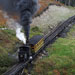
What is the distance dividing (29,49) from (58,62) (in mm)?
4649

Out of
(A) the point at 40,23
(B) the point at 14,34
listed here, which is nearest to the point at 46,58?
(B) the point at 14,34

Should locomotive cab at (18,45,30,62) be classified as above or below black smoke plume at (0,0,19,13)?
below

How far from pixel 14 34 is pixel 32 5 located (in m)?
12.2

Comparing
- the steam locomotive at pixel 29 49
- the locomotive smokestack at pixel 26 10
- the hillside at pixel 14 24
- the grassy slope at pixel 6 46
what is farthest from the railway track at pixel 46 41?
the locomotive smokestack at pixel 26 10

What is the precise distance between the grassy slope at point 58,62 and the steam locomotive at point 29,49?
168cm

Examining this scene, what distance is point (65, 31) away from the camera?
1698 inches

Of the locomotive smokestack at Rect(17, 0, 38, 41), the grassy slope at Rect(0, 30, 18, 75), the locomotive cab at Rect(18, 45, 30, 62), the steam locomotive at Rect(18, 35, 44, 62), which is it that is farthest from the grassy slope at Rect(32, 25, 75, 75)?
the locomotive smokestack at Rect(17, 0, 38, 41)

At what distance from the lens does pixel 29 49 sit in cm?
2478

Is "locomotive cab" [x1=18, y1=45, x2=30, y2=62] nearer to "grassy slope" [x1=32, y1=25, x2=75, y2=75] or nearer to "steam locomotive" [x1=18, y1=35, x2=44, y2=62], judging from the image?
"steam locomotive" [x1=18, y1=35, x2=44, y2=62]

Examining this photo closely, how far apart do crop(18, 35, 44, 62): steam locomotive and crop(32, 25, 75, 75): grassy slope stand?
168cm

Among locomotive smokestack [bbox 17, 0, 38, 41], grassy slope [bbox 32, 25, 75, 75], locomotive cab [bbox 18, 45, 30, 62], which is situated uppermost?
locomotive smokestack [bbox 17, 0, 38, 41]

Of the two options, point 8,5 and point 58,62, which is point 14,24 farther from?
point 58,62

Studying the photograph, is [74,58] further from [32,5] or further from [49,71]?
[32,5]

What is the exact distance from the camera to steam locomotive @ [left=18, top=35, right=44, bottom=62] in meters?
24.5
